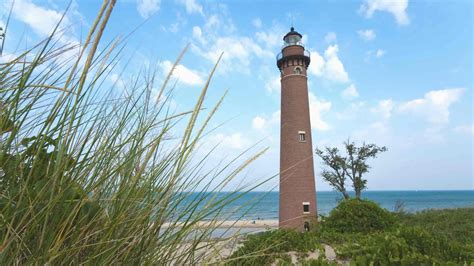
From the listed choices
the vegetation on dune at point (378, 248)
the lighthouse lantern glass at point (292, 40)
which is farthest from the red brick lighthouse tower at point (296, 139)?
the vegetation on dune at point (378, 248)

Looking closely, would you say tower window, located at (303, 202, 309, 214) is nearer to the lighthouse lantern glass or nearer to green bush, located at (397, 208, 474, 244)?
green bush, located at (397, 208, 474, 244)

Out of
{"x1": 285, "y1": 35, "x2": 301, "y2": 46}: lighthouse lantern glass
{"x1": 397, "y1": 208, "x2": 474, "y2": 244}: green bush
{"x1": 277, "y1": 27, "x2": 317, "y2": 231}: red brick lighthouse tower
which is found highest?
{"x1": 285, "y1": 35, "x2": 301, "y2": 46}: lighthouse lantern glass

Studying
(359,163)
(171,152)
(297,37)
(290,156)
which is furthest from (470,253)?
(359,163)

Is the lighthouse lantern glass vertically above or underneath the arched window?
above

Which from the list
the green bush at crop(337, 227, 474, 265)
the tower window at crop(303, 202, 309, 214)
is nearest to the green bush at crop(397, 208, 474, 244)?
the tower window at crop(303, 202, 309, 214)

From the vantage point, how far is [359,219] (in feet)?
30.9

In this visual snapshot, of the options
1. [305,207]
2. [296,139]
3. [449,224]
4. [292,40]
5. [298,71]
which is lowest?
[449,224]

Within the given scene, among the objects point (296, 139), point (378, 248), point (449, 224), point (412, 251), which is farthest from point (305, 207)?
point (378, 248)

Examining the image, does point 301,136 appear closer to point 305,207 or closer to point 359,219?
point 305,207

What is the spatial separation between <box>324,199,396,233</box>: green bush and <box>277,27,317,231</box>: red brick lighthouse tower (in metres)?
9.10

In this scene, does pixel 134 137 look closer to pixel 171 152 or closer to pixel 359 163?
pixel 171 152

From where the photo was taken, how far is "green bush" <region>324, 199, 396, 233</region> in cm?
931

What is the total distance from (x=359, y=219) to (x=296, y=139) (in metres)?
11.2

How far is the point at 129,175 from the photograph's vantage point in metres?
1.03
